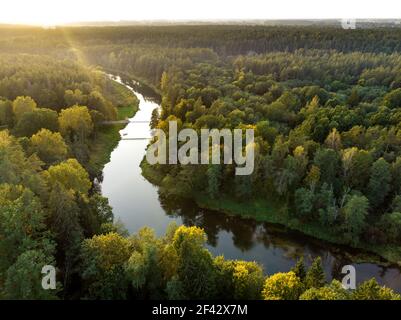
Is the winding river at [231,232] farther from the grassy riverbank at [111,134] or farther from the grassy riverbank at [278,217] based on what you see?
the grassy riverbank at [111,134]

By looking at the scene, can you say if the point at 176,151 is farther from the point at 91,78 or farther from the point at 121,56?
the point at 121,56
